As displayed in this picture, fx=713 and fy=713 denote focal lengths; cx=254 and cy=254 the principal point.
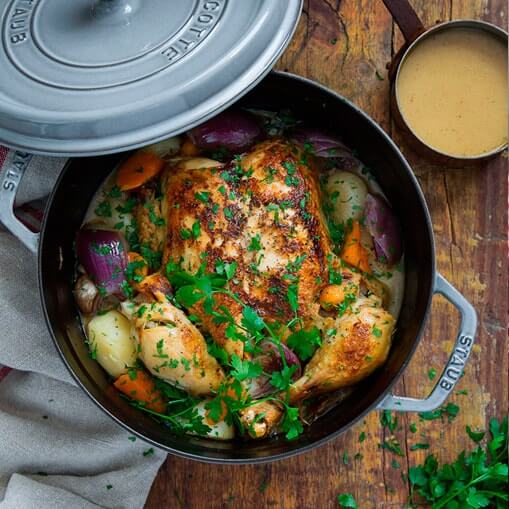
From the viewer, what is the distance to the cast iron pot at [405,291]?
2076 millimetres

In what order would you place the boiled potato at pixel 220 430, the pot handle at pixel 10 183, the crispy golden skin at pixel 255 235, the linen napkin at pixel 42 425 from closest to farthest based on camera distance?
the pot handle at pixel 10 183 → the crispy golden skin at pixel 255 235 → the boiled potato at pixel 220 430 → the linen napkin at pixel 42 425

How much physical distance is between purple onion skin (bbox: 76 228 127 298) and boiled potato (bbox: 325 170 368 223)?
27.9 inches

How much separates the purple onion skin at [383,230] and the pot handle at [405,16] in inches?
21.4

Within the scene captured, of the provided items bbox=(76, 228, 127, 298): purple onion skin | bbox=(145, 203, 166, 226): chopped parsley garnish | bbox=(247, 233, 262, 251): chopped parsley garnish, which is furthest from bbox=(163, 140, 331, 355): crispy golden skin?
bbox=(76, 228, 127, 298): purple onion skin

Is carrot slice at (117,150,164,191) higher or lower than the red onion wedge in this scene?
higher

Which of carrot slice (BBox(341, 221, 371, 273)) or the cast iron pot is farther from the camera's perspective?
carrot slice (BBox(341, 221, 371, 273))

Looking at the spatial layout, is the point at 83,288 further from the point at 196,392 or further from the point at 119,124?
the point at 119,124

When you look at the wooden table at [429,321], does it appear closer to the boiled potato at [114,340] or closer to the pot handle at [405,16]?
the pot handle at [405,16]

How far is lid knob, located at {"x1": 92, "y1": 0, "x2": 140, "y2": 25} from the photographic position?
1.67 m

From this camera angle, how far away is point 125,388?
228cm

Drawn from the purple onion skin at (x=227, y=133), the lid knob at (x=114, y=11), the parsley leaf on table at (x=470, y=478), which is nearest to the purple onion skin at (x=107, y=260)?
the purple onion skin at (x=227, y=133)

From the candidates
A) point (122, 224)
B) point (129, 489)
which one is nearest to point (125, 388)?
point (129, 489)

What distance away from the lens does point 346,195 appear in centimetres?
238

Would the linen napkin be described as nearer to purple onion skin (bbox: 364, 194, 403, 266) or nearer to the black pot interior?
the black pot interior
